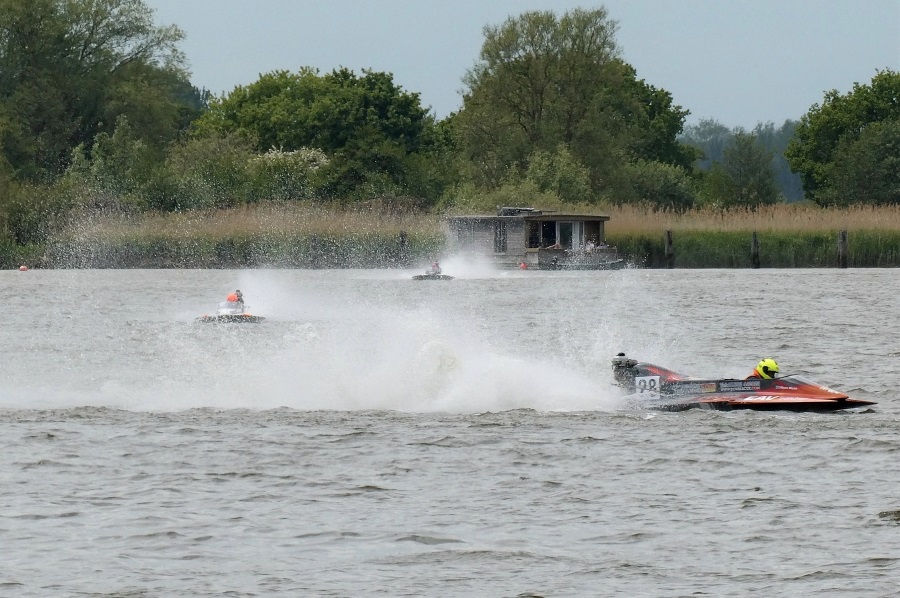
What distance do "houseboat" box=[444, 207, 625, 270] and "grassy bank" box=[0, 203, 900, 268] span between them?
103cm

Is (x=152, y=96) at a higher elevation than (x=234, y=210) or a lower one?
higher

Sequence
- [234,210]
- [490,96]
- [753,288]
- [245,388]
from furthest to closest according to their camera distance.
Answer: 1. [490,96]
2. [234,210]
3. [753,288]
4. [245,388]

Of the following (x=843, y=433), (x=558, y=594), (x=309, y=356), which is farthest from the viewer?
(x=309, y=356)

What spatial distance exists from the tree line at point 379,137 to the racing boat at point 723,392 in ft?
184

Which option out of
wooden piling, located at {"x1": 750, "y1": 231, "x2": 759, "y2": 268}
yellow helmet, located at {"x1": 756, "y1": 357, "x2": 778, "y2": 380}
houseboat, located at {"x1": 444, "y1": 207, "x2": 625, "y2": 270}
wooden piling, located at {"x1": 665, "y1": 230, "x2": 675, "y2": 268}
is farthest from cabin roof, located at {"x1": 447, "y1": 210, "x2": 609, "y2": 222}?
yellow helmet, located at {"x1": 756, "y1": 357, "x2": 778, "y2": 380}

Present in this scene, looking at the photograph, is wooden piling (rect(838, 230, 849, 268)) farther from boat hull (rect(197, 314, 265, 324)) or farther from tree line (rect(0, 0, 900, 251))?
boat hull (rect(197, 314, 265, 324))

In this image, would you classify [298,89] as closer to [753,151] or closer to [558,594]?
[753,151]

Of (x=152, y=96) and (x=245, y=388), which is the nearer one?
(x=245, y=388)

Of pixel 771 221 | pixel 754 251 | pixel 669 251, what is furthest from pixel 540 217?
pixel 771 221

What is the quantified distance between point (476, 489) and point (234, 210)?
197 ft

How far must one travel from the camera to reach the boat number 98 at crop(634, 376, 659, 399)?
2144 centimetres

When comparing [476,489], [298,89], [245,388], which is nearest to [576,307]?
[245,388]

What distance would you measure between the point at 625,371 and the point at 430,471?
5.28 meters

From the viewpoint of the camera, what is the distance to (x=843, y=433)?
19219mm
